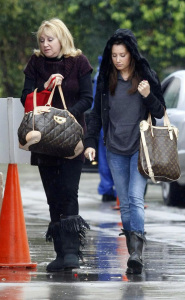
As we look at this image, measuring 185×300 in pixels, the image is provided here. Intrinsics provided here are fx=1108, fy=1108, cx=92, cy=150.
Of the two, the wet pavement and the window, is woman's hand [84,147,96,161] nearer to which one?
the wet pavement

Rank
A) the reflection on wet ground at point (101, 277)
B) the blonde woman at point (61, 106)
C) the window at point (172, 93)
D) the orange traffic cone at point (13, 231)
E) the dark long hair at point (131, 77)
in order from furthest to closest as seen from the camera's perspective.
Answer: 1. the window at point (172, 93)
2. the orange traffic cone at point (13, 231)
3. the dark long hair at point (131, 77)
4. the blonde woman at point (61, 106)
5. the reflection on wet ground at point (101, 277)

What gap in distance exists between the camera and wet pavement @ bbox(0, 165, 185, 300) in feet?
23.0

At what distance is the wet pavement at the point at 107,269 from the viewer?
7.00 metres

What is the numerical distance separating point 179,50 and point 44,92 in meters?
20.6

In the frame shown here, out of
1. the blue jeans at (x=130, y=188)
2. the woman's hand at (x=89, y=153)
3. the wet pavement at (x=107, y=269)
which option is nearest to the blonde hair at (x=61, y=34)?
the woman's hand at (x=89, y=153)

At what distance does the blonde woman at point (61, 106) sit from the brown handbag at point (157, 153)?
478mm

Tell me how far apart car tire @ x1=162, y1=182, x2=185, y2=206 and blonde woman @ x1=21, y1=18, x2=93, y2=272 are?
6635 millimetres

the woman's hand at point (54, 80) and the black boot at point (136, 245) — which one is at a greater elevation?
the woman's hand at point (54, 80)

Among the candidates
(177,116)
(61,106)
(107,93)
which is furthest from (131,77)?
(177,116)

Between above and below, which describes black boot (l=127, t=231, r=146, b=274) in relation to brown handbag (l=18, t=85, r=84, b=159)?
below

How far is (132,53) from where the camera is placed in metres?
8.20

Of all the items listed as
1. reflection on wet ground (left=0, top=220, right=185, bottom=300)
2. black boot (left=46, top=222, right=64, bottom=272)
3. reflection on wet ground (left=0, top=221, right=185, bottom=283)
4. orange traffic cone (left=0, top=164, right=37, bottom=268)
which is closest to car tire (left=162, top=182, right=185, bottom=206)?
reflection on wet ground (left=0, top=221, right=185, bottom=283)

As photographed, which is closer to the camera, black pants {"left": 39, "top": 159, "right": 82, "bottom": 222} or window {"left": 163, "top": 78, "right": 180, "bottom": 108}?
black pants {"left": 39, "top": 159, "right": 82, "bottom": 222}

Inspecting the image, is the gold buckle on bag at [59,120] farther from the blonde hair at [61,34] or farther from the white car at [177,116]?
the white car at [177,116]
